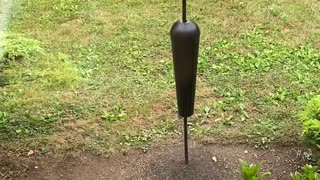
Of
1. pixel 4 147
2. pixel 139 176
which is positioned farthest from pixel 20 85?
pixel 139 176

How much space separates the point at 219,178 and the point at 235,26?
7.12 feet

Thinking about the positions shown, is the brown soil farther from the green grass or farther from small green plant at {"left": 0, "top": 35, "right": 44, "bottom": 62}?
small green plant at {"left": 0, "top": 35, "right": 44, "bottom": 62}

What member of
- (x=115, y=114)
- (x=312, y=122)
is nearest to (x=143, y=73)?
(x=115, y=114)

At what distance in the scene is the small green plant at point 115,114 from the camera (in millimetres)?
4002

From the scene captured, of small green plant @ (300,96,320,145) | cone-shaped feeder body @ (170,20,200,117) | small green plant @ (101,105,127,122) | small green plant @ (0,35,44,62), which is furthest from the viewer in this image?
small green plant @ (0,35,44,62)

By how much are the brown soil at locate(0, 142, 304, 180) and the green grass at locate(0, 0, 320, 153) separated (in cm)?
10

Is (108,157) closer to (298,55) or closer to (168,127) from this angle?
(168,127)

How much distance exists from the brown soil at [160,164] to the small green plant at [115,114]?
392 mm

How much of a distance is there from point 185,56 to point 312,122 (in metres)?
0.88

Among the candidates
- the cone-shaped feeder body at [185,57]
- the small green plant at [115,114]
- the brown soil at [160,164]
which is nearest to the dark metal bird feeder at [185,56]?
the cone-shaped feeder body at [185,57]

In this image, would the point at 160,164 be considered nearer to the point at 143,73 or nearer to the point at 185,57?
the point at 185,57

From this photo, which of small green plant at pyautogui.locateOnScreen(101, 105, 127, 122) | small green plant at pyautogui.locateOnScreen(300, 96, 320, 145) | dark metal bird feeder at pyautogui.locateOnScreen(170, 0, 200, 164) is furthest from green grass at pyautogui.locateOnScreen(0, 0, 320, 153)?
dark metal bird feeder at pyautogui.locateOnScreen(170, 0, 200, 164)

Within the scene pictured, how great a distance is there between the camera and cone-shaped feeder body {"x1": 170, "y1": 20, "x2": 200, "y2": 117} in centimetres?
299

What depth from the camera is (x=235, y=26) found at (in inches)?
206
